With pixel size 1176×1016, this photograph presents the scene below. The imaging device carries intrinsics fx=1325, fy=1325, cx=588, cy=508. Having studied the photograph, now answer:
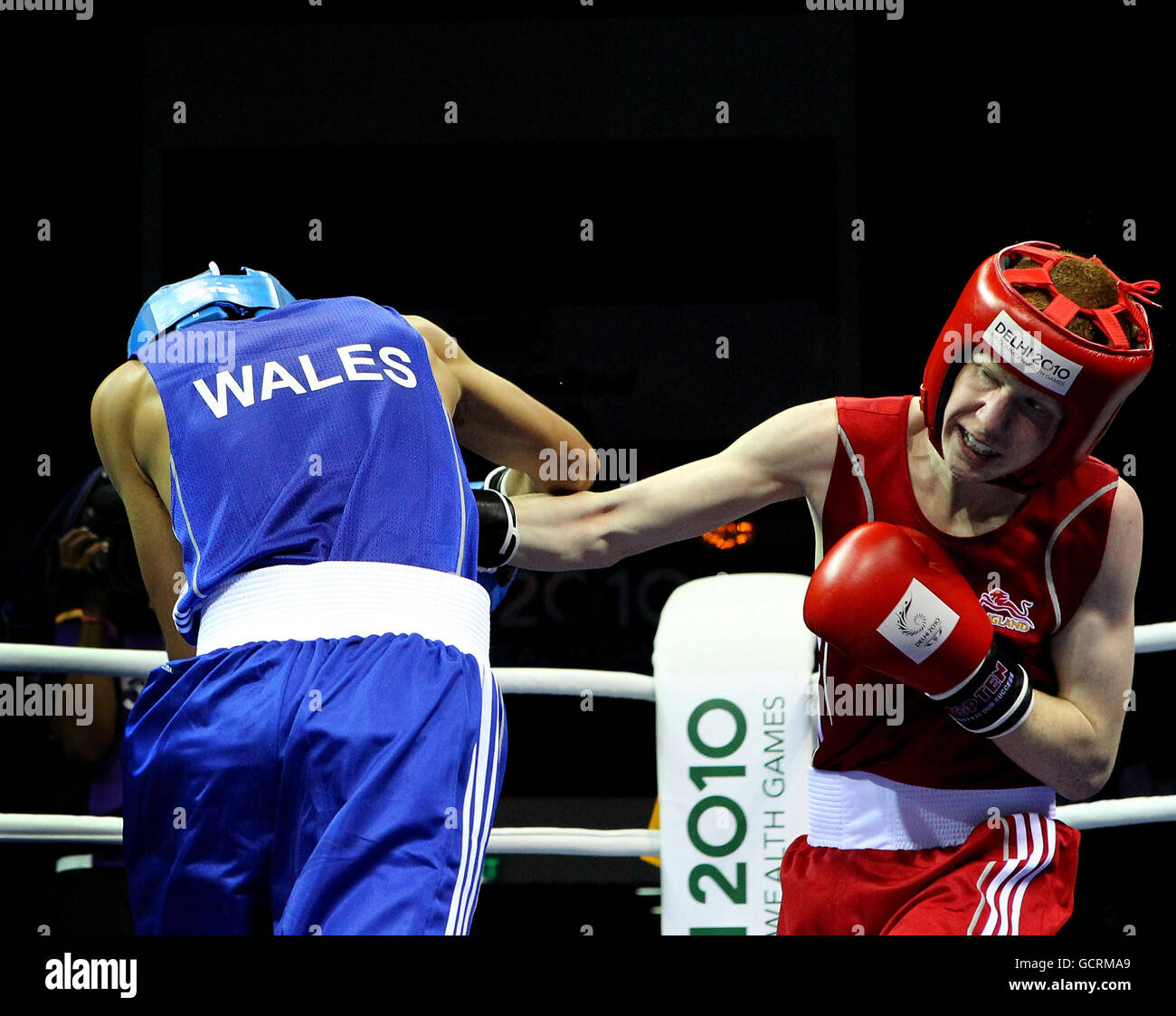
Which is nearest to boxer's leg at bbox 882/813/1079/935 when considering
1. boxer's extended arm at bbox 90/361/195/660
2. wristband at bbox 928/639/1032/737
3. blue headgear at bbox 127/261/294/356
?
wristband at bbox 928/639/1032/737

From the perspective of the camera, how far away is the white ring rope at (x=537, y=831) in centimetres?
241

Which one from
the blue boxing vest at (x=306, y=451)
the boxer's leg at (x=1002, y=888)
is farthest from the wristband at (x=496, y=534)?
the boxer's leg at (x=1002, y=888)

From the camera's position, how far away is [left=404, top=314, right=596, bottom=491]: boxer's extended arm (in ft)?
6.83

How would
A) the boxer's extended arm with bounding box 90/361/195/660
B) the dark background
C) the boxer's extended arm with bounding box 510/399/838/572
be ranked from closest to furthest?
the boxer's extended arm with bounding box 90/361/195/660 < the boxer's extended arm with bounding box 510/399/838/572 < the dark background

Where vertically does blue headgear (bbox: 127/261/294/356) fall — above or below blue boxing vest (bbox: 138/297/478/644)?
above

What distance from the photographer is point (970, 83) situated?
547 centimetres

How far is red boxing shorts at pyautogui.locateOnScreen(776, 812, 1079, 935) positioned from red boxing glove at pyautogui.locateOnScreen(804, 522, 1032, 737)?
192mm

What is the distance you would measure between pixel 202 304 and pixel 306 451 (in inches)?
14.3

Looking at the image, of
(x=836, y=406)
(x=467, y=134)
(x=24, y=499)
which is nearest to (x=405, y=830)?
(x=836, y=406)

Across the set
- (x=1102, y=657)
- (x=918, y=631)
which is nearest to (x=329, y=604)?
(x=918, y=631)

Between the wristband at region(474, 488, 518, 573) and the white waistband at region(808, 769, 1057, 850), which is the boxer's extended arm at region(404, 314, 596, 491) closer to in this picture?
the wristband at region(474, 488, 518, 573)

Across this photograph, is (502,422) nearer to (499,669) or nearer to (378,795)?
(499,669)

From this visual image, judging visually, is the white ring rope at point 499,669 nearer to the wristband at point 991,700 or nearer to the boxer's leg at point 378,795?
the wristband at point 991,700

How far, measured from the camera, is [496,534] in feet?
7.11
